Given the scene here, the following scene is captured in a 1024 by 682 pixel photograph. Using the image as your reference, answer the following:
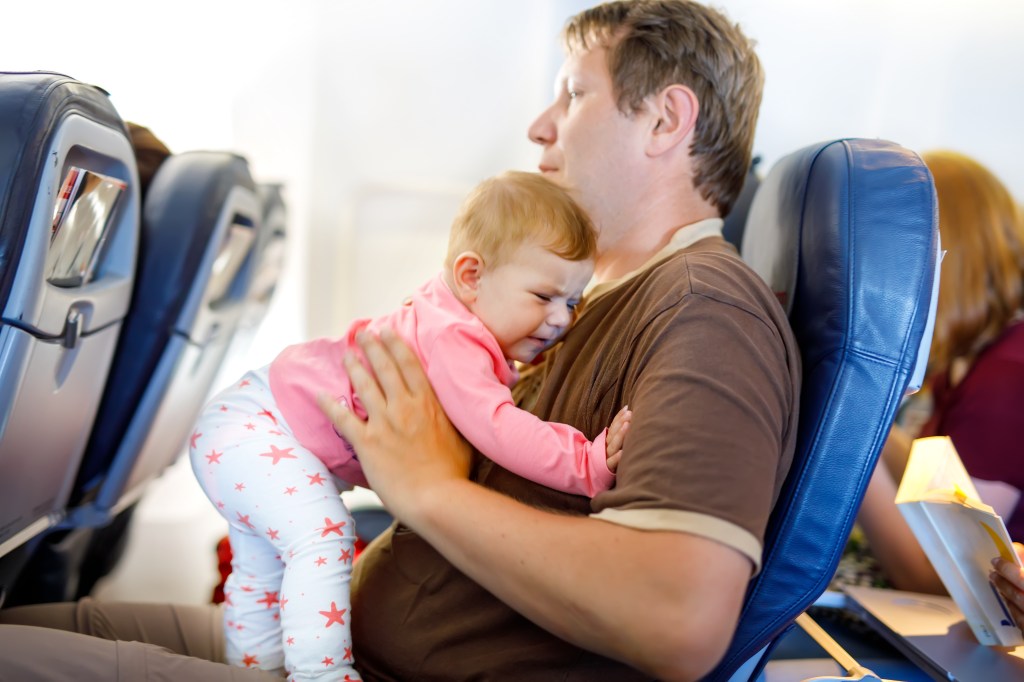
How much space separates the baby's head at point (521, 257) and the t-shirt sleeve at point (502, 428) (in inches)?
3.0

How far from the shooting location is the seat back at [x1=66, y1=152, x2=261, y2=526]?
60.0 inches

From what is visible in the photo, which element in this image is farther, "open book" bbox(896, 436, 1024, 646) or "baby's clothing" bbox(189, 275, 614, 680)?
"open book" bbox(896, 436, 1024, 646)

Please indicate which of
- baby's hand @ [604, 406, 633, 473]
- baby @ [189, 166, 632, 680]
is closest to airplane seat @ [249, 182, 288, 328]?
baby @ [189, 166, 632, 680]

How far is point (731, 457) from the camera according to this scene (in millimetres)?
852

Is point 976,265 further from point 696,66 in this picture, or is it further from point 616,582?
point 616,582

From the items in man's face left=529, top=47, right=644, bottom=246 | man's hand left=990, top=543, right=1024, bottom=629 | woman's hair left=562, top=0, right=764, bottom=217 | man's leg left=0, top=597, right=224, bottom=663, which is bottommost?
man's leg left=0, top=597, right=224, bottom=663

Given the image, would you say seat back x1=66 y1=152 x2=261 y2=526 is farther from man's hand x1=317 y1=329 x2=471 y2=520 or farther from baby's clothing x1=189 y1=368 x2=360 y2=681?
man's hand x1=317 y1=329 x2=471 y2=520

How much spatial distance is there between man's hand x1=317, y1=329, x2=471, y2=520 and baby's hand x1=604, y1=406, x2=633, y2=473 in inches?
7.7

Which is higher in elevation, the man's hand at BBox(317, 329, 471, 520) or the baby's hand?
the baby's hand

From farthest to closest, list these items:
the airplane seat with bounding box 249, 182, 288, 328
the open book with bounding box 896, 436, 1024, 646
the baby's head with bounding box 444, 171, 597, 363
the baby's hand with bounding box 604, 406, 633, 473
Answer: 1. the airplane seat with bounding box 249, 182, 288, 328
2. the open book with bounding box 896, 436, 1024, 646
3. the baby's head with bounding box 444, 171, 597, 363
4. the baby's hand with bounding box 604, 406, 633, 473

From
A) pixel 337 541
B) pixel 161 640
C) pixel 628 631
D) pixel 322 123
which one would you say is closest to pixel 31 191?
pixel 337 541

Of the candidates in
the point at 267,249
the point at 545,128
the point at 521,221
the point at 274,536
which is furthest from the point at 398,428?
the point at 267,249

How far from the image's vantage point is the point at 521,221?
117 centimetres

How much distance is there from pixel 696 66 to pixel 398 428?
2.46 ft
